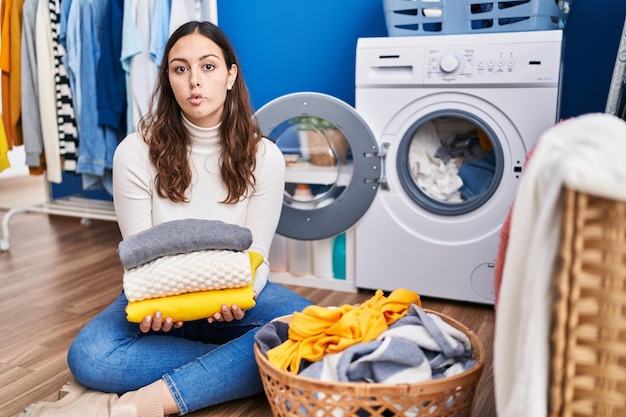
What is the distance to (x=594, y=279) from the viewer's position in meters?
0.71

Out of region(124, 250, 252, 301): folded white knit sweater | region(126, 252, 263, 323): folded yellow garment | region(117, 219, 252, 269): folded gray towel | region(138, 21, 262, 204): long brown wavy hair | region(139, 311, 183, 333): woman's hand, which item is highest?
region(138, 21, 262, 204): long brown wavy hair

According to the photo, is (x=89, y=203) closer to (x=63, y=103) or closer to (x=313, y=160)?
(x=63, y=103)

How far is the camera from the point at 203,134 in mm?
1582

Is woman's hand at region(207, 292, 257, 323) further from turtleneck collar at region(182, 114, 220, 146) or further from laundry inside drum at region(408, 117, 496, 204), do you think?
laundry inside drum at region(408, 117, 496, 204)

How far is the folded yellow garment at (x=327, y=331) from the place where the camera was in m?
1.15

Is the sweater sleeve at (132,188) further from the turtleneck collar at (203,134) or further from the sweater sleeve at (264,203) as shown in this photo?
the sweater sleeve at (264,203)

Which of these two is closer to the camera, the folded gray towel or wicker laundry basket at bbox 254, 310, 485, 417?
wicker laundry basket at bbox 254, 310, 485, 417

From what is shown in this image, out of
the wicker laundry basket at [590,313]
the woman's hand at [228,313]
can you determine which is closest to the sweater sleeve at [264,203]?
the woman's hand at [228,313]

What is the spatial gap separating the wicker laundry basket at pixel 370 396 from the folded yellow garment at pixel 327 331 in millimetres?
66

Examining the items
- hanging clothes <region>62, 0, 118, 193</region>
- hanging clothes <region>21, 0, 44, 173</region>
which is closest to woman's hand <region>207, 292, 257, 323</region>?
hanging clothes <region>62, 0, 118, 193</region>

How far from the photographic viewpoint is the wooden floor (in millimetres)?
1492

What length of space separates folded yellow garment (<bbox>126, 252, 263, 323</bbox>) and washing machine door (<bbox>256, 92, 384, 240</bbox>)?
829 mm

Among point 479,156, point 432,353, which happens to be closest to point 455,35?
point 479,156

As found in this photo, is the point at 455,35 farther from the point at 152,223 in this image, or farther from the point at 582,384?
the point at 582,384
